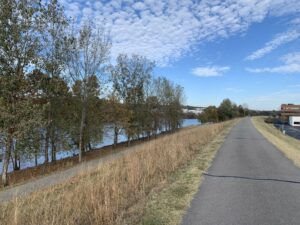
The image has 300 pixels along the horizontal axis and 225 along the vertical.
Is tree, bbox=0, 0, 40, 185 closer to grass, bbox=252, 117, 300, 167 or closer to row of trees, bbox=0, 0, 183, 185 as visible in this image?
row of trees, bbox=0, 0, 183, 185

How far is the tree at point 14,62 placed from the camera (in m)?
17.0

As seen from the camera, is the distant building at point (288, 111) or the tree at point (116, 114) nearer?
the tree at point (116, 114)

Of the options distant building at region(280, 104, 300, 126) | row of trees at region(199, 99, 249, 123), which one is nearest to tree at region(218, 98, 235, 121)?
row of trees at region(199, 99, 249, 123)

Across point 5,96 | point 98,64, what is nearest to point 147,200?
point 5,96

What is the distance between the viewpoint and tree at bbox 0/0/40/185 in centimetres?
1697

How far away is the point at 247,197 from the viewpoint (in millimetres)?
7383

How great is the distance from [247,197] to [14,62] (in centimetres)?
1513

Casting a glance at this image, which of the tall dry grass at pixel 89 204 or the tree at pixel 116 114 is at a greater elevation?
the tree at pixel 116 114

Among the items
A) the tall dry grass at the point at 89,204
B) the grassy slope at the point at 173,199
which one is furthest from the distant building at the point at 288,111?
the tall dry grass at the point at 89,204

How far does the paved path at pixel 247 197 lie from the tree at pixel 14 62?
1123 centimetres

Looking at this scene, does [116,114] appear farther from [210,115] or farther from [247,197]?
[210,115]

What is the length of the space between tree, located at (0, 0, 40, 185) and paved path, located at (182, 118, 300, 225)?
11232 millimetres

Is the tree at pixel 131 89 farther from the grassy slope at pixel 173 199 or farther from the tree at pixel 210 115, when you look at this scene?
the tree at pixel 210 115

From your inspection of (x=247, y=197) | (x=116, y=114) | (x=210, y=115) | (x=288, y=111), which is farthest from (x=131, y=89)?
(x=288, y=111)
